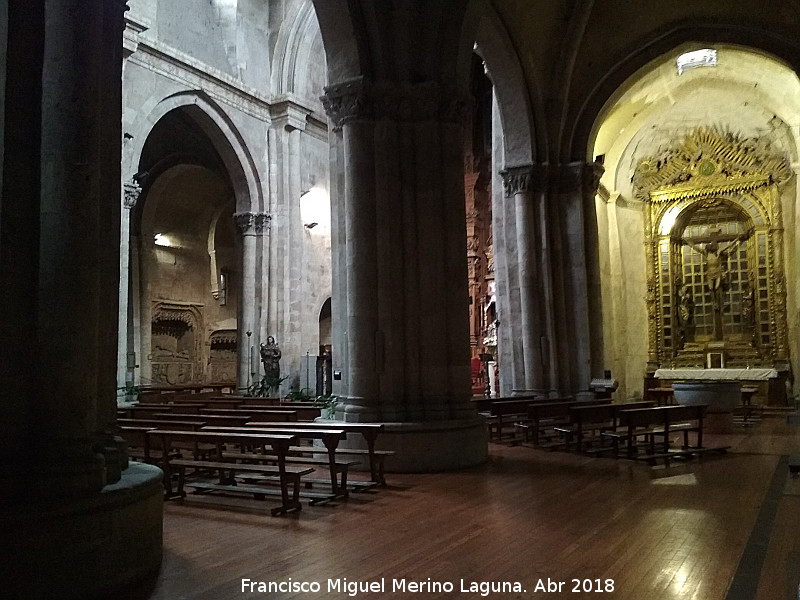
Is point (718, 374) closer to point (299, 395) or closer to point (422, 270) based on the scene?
point (299, 395)

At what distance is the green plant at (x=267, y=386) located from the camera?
20328mm

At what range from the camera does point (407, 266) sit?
964 cm

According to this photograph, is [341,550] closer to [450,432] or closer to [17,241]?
[17,241]

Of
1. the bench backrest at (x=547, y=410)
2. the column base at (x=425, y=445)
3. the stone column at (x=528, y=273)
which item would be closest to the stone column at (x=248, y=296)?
the stone column at (x=528, y=273)

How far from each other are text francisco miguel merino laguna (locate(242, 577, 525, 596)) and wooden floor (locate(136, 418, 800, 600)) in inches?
1.8

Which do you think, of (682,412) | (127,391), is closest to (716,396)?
(682,412)

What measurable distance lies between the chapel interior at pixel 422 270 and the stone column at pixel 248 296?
11cm

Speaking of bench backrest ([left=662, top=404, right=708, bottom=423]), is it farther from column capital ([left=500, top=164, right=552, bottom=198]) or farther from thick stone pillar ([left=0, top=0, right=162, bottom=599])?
thick stone pillar ([left=0, top=0, right=162, bottom=599])

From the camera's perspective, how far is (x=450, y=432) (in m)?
9.23

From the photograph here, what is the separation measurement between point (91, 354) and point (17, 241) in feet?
2.86

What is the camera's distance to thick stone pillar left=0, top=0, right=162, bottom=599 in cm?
425

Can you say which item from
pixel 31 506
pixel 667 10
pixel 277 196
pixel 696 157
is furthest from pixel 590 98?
pixel 31 506

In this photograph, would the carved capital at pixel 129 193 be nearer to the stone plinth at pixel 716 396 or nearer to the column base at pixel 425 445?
the column base at pixel 425 445

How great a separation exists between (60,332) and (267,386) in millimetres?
16208
